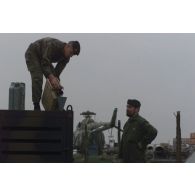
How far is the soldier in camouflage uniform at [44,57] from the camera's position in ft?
14.2

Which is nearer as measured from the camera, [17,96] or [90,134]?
[17,96]

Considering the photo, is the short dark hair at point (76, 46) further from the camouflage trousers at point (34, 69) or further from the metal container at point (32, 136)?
the metal container at point (32, 136)

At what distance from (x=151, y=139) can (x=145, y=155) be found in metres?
0.17

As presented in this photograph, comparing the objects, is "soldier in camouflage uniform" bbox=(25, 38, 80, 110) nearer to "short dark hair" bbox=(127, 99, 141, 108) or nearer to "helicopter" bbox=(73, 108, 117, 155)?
"helicopter" bbox=(73, 108, 117, 155)

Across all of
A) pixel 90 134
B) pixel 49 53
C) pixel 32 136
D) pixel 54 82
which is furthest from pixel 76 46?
pixel 32 136

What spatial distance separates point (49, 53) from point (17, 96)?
21.9 inches

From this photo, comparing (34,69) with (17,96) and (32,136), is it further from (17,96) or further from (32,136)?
(32,136)

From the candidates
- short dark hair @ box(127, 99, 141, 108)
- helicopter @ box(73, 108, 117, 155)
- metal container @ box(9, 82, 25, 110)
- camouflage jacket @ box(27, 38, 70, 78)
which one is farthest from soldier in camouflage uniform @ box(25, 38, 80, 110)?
short dark hair @ box(127, 99, 141, 108)

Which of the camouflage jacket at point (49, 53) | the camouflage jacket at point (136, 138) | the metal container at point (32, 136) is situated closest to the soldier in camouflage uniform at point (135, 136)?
the camouflage jacket at point (136, 138)

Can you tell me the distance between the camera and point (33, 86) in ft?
14.3

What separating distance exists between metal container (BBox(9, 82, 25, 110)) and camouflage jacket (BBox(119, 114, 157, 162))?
1.09 meters

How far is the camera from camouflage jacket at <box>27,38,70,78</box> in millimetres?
4336

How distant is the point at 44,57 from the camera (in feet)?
14.3

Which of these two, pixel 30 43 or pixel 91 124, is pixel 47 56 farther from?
pixel 91 124
